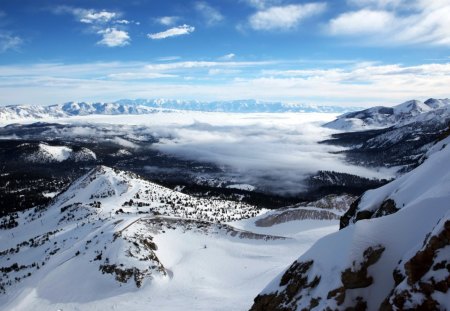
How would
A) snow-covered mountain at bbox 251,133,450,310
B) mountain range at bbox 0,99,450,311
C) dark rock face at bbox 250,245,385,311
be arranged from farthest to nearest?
dark rock face at bbox 250,245,385,311, mountain range at bbox 0,99,450,311, snow-covered mountain at bbox 251,133,450,310

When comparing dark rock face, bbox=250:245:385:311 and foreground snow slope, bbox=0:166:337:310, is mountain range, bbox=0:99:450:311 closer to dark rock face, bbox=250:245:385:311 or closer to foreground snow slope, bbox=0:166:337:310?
dark rock face, bbox=250:245:385:311

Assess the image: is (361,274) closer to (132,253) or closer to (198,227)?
(132,253)

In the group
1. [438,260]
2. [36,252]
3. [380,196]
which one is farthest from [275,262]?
[36,252]

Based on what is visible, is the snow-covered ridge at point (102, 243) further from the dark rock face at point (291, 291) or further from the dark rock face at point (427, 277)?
the dark rock face at point (427, 277)

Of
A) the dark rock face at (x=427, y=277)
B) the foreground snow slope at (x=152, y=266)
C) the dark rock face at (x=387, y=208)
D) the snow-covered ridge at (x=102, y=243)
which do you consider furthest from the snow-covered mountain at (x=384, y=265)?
the snow-covered ridge at (x=102, y=243)

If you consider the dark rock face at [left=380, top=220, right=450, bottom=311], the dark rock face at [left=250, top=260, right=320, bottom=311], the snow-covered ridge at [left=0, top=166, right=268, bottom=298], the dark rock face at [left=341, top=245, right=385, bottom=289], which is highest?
the dark rock face at [left=380, top=220, right=450, bottom=311]

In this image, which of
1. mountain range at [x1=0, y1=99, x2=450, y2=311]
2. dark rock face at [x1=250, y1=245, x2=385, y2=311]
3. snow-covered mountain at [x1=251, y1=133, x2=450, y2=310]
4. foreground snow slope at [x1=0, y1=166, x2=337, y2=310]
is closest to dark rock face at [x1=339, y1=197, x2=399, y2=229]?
mountain range at [x1=0, y1=99, x2=450, y2=311]

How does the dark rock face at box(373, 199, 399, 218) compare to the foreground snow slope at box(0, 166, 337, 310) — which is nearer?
the dark rock face at box(373, 199, 399, 218)

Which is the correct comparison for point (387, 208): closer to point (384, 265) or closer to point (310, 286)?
point (384, 265)

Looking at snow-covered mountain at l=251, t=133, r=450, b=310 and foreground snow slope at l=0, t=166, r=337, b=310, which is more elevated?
snow-covered mountain at l=251, t=133, r=450, b=310
